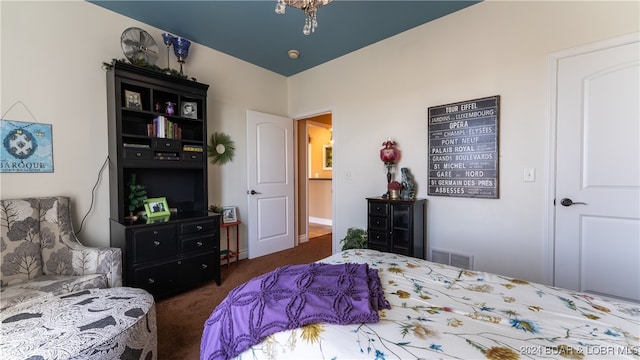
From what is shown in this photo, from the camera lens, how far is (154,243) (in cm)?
226

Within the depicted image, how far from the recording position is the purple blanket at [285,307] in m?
0.90

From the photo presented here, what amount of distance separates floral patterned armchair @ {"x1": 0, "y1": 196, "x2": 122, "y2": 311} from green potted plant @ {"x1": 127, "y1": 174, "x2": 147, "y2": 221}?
0.46 metres

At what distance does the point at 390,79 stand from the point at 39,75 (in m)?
3.22

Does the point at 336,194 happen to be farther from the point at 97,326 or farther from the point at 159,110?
the point at 97,326

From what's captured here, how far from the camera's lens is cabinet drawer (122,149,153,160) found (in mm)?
2291

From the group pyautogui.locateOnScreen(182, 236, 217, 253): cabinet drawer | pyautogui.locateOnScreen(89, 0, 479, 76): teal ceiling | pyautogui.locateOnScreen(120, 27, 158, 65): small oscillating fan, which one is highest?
pyautogui.locateOnScreen(89, 0, 479, 76): teal ceiling

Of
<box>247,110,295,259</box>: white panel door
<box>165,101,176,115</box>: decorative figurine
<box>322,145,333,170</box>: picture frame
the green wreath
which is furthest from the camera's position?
<box>322,145,333,170</box>: picture frame

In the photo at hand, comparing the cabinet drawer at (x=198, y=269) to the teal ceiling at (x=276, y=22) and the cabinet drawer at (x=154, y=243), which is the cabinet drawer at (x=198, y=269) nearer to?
the cabinet drawer at (x=154, y=243)

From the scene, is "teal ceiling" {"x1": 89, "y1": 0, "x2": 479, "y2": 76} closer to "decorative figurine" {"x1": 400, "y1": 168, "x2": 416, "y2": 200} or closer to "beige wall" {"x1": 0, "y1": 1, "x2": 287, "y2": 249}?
"beige wall" {"x1": 0, "y1": 1, "x2": 287, "y2": 249}

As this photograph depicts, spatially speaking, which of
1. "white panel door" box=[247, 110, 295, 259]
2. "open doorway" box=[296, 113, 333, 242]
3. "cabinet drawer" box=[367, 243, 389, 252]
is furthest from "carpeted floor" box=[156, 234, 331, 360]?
"open doorway" box=[296, 113, 333, 242]

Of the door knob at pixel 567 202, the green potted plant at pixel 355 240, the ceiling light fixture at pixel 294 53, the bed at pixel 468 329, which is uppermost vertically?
the ceiling light fixture at pixel 294 53

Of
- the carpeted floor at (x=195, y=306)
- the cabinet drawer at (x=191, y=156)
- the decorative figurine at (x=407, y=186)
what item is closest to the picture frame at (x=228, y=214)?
the carpeted floor at (x=195, y=306)

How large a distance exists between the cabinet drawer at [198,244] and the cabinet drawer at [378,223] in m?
1.63

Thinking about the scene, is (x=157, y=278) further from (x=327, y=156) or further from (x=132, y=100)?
(x=327, y=156)
